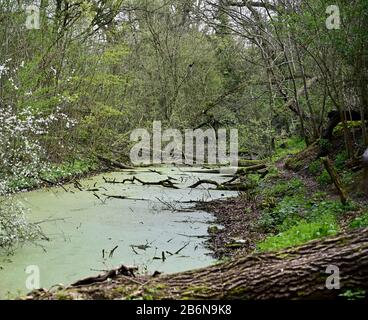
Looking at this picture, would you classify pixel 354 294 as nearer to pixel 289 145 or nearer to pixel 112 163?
pixel 112 163

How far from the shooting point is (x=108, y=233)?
25.1 ft

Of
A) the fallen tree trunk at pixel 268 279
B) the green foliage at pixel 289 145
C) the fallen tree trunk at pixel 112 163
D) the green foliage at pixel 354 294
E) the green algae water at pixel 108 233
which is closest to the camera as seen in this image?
the green foliage at pixel 354 294

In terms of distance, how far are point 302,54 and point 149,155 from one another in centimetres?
723

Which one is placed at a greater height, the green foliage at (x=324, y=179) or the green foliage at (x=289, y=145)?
the green foliage at (x=289, y=145)

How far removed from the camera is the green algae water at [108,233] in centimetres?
581

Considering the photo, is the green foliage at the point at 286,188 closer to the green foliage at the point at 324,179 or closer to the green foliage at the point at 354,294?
the green foliage at the point at 324,179

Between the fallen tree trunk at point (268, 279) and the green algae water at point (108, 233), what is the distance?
72.1 inches

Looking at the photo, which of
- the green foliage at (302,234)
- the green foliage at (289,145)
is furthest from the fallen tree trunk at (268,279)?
the green foliage at (289,145)

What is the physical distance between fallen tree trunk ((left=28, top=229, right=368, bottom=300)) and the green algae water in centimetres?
183

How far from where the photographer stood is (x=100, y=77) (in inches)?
571

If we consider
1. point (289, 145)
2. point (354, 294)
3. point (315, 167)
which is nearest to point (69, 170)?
point (315, 167)

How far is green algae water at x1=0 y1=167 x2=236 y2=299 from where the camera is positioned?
5809 millimetres

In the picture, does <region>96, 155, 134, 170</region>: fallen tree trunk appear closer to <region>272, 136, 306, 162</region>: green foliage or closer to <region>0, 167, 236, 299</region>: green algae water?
<region>0, 167, 236, 299</region>: green algae water
